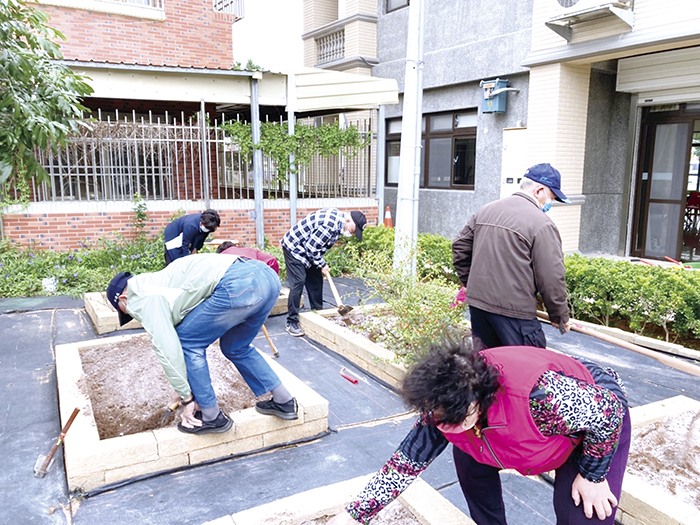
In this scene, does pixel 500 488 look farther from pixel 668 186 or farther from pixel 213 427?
pixel 668 186

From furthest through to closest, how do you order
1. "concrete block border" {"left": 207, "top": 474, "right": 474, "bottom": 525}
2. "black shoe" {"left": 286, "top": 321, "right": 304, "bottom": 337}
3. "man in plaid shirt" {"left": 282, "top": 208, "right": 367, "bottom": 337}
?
"black shoe" {"left": 286, "top": 321, "right": 304, "bottom": 337}
"man in plaid shirt" {"left": 282, "top": 208, "right": 367, "bottom": 337}
"concrete block border" {"left": 207, "top": 474, "right": 474, "bottom": 525}

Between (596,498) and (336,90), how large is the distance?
9111 mm

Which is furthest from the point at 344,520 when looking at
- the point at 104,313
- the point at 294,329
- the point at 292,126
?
the point at 292,126

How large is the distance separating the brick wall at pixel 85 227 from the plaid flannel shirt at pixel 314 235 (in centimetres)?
373

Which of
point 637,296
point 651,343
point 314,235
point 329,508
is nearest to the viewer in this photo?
point 329,508

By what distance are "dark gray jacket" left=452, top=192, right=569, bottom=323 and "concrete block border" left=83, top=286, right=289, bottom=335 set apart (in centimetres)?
324

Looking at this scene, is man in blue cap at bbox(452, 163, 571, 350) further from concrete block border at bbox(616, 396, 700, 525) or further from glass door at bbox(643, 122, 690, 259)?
glass door at bbox(643, 122, 690, 259)

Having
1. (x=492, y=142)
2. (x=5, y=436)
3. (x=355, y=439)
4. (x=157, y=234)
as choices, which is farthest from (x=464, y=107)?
(x=5, y=436)

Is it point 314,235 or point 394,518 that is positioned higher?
point 314,235

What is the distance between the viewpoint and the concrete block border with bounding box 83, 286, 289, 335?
6149mm

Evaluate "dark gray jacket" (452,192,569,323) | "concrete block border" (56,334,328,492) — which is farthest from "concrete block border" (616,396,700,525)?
"concrete block border" (56,334,328,492)

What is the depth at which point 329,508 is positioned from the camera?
2803mm

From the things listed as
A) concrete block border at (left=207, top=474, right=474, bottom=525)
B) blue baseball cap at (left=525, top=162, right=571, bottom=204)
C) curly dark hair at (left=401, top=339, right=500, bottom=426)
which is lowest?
concrete block border at (left=207, top=474, right=474, bottom=525)

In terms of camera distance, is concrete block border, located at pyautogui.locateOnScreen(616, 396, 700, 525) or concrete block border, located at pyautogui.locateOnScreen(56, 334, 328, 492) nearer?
concrete block border, located at pyautogui.locateOnScreen(616, 396, 700, 525)
